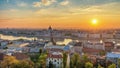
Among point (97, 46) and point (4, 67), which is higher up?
point (4, 67)

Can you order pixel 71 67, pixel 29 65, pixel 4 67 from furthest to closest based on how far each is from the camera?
1. pixel 71 67
2. pixel 29 65
3. pixel 4 67

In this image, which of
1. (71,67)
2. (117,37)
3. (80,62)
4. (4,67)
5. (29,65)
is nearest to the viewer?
(4,67)

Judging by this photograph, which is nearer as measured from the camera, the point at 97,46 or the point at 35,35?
the point at 97,46

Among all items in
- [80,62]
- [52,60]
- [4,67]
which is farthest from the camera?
[52,60]

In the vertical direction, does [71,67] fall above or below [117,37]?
above

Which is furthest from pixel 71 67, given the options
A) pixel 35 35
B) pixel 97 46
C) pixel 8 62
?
pixel 35 35

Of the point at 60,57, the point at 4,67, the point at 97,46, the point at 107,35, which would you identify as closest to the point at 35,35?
the point at 107,35

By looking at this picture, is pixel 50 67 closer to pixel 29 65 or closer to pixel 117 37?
pixel 29 65

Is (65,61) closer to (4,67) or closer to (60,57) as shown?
(60,57)

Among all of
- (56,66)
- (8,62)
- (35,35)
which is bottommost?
(35,35)
